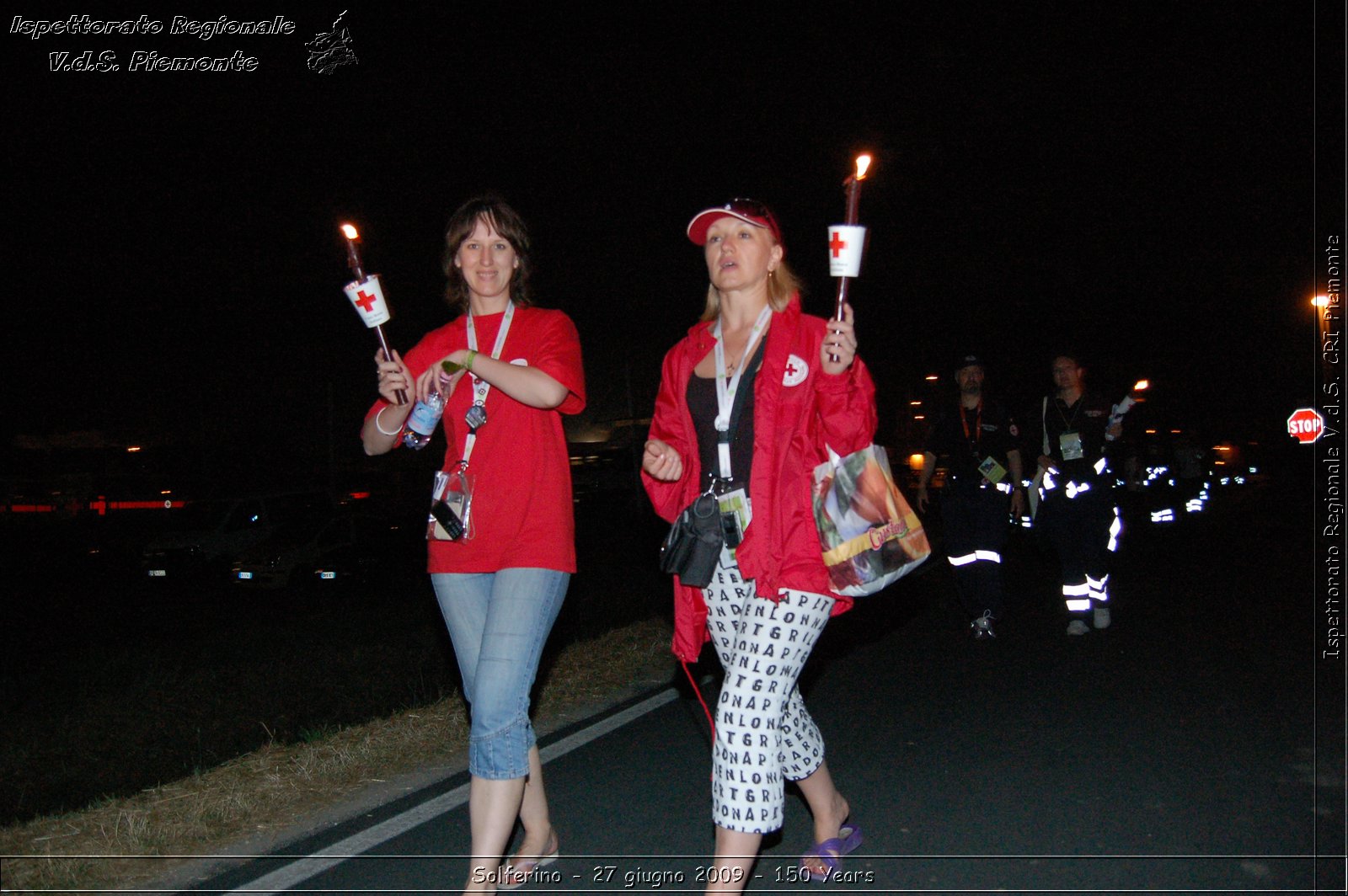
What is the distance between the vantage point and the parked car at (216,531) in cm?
1902

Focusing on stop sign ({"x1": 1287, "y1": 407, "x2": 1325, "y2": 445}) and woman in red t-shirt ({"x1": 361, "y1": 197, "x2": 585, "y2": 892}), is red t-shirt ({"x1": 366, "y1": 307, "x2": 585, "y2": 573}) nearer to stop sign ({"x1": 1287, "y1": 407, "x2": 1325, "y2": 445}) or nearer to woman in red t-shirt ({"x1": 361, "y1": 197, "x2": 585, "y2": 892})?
woman in red t-shirt ({"x1": 361, "y1": 197, "x2": 585, "y2": 892})

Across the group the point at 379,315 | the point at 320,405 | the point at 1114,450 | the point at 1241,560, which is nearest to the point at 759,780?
the point at 379,315

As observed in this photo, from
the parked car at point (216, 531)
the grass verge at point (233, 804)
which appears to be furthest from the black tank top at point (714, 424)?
the parked car at point (216, 531)

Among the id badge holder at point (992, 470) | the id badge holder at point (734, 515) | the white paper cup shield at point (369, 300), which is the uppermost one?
the white paper cup shield at point (369, 300)

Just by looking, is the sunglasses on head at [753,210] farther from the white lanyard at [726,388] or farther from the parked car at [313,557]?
the parked car at [313,557]

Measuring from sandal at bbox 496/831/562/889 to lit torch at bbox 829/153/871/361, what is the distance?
198cm

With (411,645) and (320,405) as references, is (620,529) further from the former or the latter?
(411,645)

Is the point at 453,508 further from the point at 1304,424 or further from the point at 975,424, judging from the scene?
the point at 1304,424

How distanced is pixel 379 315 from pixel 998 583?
20.4 ft

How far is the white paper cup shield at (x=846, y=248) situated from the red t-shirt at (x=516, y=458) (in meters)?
0.83

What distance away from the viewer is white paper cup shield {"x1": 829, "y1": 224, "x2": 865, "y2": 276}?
9.92ft

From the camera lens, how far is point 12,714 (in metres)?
8.12

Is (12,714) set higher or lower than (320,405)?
lower

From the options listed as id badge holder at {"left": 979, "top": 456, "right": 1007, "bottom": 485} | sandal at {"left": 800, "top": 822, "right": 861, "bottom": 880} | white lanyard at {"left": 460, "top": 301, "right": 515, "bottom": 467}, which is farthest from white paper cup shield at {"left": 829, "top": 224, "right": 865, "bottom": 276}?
id badge holder at {"left": 979, "top": 456, "right": 1007, "bottom": 485}
